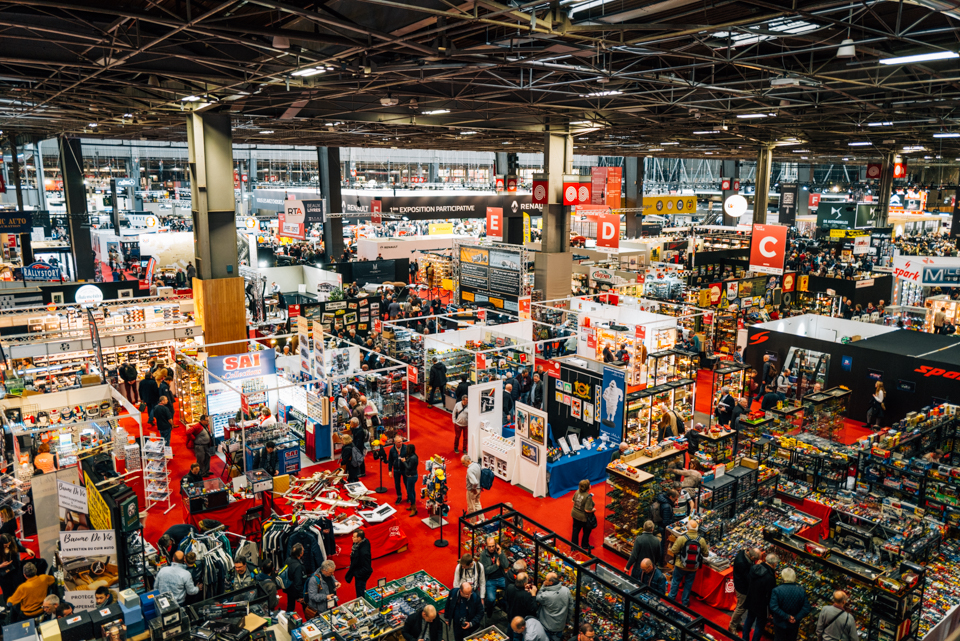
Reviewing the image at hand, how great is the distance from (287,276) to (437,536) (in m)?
18.8

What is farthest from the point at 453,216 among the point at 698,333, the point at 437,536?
the point at 437,536

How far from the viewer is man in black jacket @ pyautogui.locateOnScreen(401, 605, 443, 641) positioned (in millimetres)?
6246

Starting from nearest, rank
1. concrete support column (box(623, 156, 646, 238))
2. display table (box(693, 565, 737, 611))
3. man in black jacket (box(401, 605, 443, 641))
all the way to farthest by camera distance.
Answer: man in black jacket (box(401, 605, 443, 641))
display table (box(693, 565, 737, 611))
concrete support column (box(623, 156, 646, 238))

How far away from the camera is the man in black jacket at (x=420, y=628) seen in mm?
6246

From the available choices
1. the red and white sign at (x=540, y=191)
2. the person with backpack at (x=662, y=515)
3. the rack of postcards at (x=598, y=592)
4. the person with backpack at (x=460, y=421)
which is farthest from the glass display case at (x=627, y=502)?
the red and white sign at (x=540, y=191)

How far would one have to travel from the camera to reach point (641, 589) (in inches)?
253

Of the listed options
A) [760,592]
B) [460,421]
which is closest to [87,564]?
[460,421]

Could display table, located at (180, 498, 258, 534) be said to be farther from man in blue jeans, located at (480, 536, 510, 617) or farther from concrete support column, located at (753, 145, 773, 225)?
concrete support column, located at (753, 145, 773, 225)

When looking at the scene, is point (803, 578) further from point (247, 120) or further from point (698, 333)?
point (247, 120)

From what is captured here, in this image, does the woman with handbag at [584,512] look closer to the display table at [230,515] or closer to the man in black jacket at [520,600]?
the man in black jacket at [520,600]

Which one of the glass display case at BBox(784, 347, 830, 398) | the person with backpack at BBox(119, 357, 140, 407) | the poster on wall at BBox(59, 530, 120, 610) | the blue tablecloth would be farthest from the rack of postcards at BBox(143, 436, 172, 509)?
the glass display case at BBox(784, 347, 830, 398)

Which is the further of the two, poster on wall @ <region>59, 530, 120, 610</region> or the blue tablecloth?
the blue tablecloth

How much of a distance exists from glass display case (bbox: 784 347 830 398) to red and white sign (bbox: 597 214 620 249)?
27.9ft

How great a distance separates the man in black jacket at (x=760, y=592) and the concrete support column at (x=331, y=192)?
28.1m
